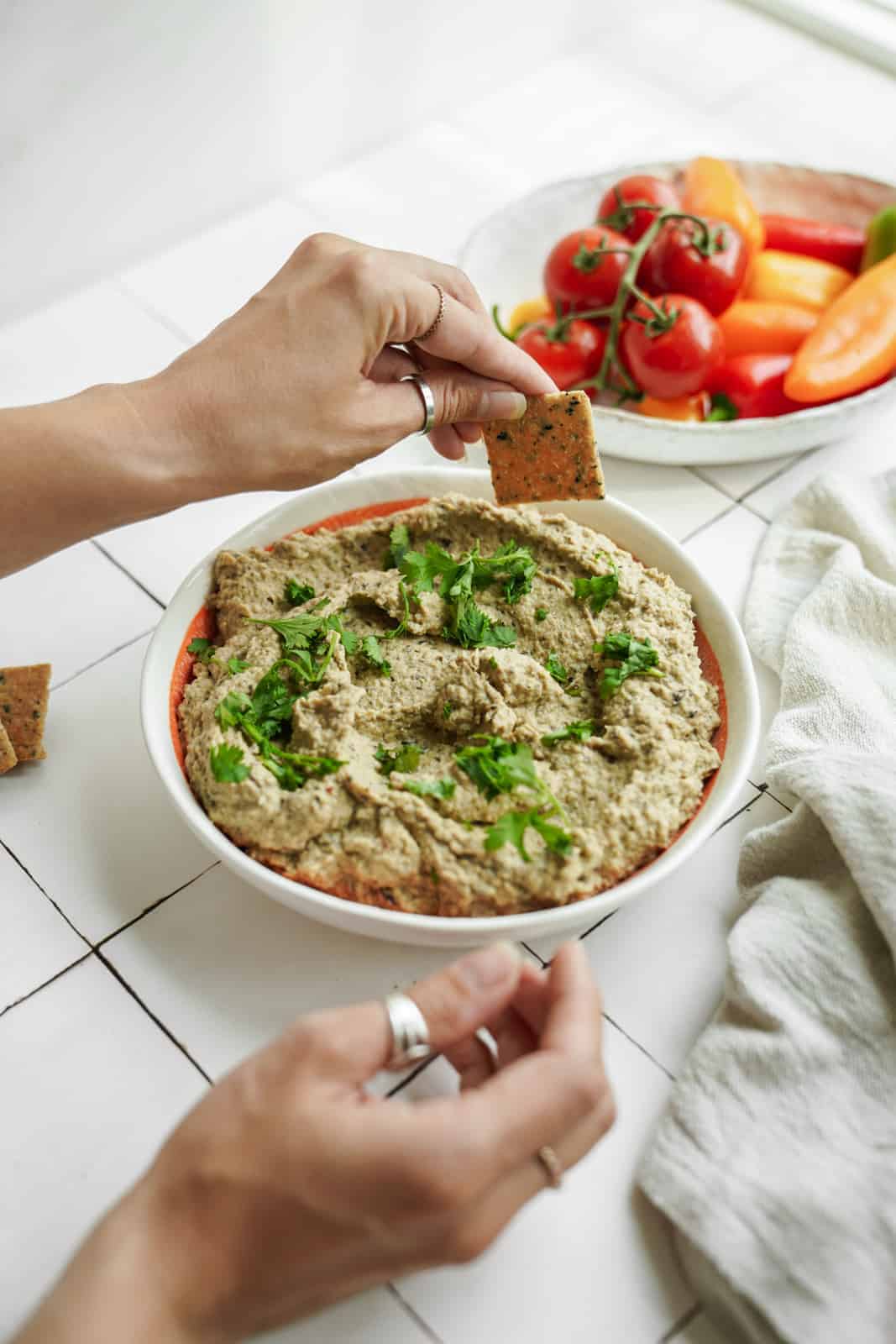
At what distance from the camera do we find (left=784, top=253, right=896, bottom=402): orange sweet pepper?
1.64 metres

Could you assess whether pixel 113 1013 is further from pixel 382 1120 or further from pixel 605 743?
pixel 605 743

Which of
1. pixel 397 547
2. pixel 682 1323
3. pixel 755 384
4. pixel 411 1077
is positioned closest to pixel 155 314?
pixel 397 547

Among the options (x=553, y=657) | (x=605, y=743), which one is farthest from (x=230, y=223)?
(x=605, y=743)

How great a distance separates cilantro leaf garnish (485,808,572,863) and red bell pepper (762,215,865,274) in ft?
Answer: 4.12

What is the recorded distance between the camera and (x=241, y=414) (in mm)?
1068

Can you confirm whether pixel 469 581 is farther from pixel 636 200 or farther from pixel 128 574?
pixel 636 200

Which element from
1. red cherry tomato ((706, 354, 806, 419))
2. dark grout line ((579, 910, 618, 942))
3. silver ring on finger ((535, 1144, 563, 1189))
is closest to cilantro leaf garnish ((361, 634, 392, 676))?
dark grout line ((579, 910, 618, 942))

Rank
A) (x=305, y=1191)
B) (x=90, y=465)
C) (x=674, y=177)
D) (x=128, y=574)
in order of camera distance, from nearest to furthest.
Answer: (x=305, y=1191) < (x=90, y=465) < (x=128, y=574) < (x=674, y=177)

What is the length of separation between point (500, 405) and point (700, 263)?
0.64 metres

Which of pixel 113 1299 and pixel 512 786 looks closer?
pixel 113 1299

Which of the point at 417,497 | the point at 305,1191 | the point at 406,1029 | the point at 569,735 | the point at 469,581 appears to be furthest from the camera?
the point at 417,497

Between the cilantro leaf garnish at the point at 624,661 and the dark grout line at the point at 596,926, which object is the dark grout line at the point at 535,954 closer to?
the dark grout line at the point at 596,926

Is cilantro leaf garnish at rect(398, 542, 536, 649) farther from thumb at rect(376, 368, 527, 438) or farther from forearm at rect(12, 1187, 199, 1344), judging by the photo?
forearm at rect(12, 1187, 199, 1344)

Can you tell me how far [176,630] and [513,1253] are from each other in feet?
2.28
